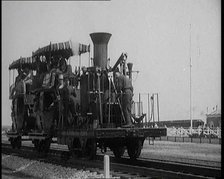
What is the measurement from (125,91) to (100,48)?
1.67 m

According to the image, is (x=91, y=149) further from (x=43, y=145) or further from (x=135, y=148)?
(x=43, y=145)

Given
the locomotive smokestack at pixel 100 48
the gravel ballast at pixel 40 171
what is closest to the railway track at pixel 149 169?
the gravel ballast at pixel 40 171

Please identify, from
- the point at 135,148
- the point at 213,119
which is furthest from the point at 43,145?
the point at 213,119

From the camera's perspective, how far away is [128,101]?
13031 mm

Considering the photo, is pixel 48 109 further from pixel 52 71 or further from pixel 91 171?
pixel 91 171

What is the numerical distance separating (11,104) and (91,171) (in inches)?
338

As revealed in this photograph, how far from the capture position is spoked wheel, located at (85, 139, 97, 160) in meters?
12.2

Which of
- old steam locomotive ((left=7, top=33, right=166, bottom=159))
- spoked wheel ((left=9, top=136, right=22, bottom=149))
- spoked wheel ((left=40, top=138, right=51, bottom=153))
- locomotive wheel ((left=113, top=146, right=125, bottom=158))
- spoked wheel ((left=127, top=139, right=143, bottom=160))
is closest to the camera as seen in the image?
old steam locomotive ((left=7, top=33, right=166, bottom=159))

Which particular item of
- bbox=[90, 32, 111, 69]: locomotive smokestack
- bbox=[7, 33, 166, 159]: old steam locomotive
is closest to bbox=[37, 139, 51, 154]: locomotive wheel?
bbox=[7, 33, 166, 159]: old steam locomotive

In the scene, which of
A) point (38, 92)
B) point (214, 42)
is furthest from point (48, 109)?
point (214, 42)

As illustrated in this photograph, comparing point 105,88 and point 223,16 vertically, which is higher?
point 223,16

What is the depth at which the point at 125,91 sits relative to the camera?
43.0 feet

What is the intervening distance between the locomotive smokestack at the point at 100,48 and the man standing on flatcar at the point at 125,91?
1.97 ft

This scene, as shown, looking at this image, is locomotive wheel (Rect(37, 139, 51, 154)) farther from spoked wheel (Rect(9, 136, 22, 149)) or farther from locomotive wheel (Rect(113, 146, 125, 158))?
locomotive wheel (Rect(113, 146, 125, 158))
